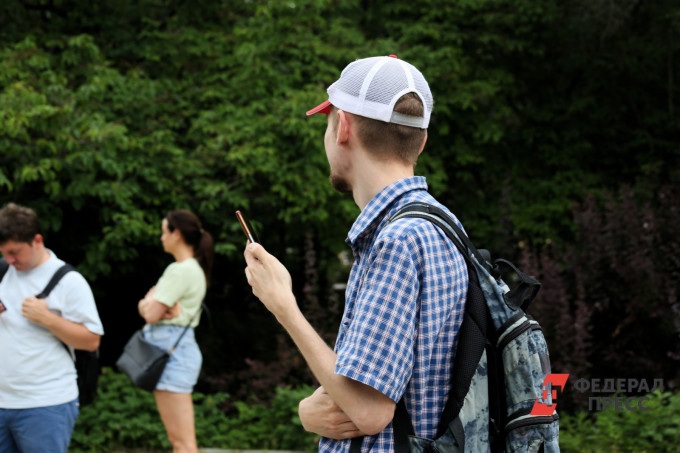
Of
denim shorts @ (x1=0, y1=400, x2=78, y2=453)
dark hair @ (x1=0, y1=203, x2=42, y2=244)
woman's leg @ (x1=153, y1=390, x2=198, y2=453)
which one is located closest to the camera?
denim shorts @ (x1=0, y1=400, x2=78, y2=453)

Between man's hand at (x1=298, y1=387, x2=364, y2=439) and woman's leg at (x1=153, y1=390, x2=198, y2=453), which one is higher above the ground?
man's hand at (x1=298, y1=387, x2=364, y2=439)

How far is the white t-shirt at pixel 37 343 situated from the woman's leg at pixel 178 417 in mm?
1307

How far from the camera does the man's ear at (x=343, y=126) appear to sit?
5.47 ft

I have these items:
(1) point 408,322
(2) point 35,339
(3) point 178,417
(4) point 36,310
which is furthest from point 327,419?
(3) point 178,417

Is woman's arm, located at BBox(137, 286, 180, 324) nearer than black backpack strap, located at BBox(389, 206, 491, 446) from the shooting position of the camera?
No

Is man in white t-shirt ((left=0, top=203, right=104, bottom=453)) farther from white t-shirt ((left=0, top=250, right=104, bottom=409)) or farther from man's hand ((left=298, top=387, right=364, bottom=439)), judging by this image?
man's hand ((left=298, top=387, right=364, bottom=439))

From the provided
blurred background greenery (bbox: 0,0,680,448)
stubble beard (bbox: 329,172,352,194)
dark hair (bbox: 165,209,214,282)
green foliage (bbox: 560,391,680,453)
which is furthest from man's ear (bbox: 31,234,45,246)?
green foliage (bbox: 560,391,680,453)

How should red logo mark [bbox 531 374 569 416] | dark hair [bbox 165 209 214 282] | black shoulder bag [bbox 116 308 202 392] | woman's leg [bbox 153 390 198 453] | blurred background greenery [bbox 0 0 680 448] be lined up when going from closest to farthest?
1. red logo mark [bbox 531 374 569 416]
2. black shoulder bag [bbox 116 308 202 392]
3. woman's leg [bbox 153 390 198 453]
4. dark hair [bbox 165 209 214 282]
5. blurred background greenery [bbox 0 0 680 448]

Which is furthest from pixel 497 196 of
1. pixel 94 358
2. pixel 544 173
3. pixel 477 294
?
pixel 477 294

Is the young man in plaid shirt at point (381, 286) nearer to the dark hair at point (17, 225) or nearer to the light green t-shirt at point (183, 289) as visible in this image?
the dark hair at point (17, 225)

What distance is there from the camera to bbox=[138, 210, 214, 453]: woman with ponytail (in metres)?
5.01

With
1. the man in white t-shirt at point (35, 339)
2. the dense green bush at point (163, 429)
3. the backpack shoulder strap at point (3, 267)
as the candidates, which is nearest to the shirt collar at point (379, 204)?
the man in white t-shirt at point (35, 339)

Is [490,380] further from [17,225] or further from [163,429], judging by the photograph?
[163,429]

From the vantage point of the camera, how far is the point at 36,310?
360 centimetres
